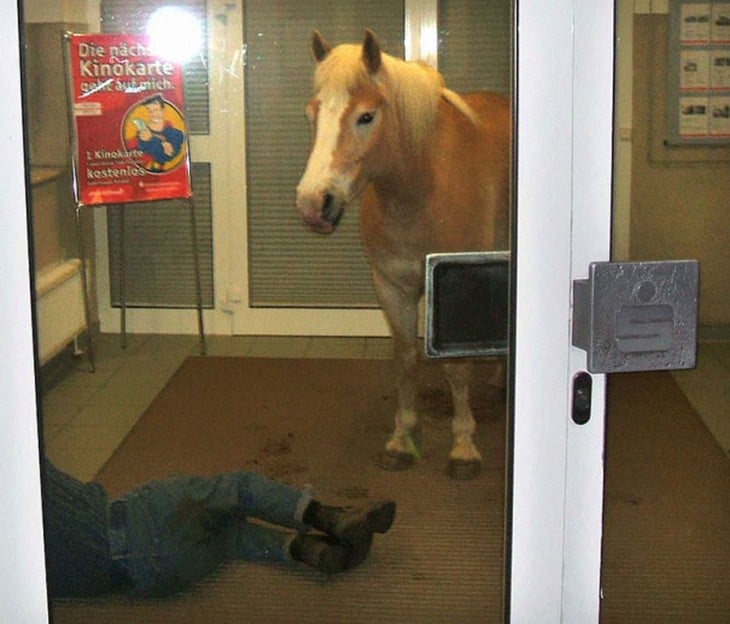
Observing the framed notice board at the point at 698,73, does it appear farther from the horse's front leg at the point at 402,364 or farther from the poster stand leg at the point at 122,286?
the poster stand leg at the point at 122,286

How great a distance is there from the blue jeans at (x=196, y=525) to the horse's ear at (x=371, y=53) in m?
0.89

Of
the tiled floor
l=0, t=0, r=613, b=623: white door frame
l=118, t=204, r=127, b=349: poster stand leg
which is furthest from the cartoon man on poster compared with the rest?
the tiled floor

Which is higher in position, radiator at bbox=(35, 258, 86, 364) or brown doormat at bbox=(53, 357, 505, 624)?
radiator at bbox=(35, 258, 86, 364)

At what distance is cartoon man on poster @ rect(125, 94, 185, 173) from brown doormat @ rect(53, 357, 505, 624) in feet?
1.40

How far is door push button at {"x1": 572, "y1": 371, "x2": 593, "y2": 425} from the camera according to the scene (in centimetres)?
289

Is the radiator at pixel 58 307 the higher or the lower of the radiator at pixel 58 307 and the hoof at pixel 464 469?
the higher

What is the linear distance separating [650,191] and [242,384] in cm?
94

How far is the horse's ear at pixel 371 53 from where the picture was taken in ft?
9.00

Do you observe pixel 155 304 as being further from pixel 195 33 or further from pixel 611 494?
pixel 611 494

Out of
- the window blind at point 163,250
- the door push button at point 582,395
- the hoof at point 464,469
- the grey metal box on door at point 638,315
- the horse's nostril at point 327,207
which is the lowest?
the hoof at point 464,469

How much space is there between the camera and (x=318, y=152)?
9.15ft

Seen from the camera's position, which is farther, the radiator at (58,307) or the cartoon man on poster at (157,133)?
the radiator at (58,307)

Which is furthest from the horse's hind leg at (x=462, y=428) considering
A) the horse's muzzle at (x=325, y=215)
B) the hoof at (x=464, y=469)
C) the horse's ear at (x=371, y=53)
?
the horse's ear at (x=371, y=53)

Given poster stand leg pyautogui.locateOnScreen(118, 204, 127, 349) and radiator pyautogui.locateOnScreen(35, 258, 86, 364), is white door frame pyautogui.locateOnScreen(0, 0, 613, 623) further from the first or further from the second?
poster stand leg pyautogui.locateOnScreen(118, 204, 127, 349)
